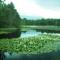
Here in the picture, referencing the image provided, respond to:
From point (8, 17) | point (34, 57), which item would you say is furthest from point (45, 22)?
point (34, 57)

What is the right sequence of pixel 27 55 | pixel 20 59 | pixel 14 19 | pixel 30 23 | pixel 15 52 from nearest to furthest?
pixel 20 59
pixel 27 55
pixel 15 52
pixel 14 19
pixel 30 23

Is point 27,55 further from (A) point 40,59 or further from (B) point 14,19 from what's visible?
(B) point 14,19

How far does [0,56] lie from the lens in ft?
43.7

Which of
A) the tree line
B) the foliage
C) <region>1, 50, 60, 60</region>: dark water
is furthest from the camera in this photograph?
the tree line

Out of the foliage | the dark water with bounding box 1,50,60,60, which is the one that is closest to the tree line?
the foliage

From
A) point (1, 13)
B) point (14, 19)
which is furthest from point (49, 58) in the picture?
point (14, 19)

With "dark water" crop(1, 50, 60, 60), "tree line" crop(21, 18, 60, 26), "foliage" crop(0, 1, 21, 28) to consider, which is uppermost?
"foliage" crop(0, 1, 21, 28)

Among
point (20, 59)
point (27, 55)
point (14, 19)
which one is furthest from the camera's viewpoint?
point (14, 19)

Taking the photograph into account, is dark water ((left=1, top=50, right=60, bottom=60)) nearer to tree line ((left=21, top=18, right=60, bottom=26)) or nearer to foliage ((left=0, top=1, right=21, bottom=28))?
foliage ((left=0, top=1, right=21, bottom=28))

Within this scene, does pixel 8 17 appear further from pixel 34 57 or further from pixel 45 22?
pixel 34 57

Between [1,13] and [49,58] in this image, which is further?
[1,13]

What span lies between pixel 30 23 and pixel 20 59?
193ft

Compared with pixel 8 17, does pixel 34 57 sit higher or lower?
lower

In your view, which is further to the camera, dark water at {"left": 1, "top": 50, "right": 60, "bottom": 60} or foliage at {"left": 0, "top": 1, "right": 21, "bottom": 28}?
foliage at {"left": 0, "top": 1, "right": 21, "bottom": 28}
